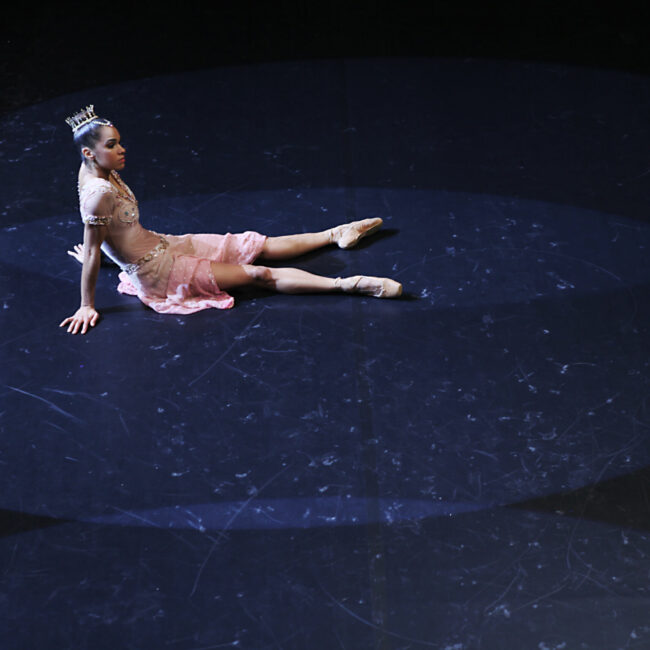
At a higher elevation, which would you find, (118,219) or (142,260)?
(118,219)

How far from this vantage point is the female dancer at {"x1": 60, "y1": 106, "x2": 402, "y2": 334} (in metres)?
3.59

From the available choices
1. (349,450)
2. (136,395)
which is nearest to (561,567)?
(349,450)

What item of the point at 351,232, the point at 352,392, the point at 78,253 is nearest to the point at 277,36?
the point at 351,232

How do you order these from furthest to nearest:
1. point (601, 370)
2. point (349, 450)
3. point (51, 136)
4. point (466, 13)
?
point (466, 13) < point (51, 136) < point (601, 370) < point (349, 450)

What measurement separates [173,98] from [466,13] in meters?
1.83

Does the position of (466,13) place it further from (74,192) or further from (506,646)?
(506,646)

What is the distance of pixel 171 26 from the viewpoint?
5.83m

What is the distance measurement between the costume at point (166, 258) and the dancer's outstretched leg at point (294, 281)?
5 cm

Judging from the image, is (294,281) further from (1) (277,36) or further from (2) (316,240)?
(1) (277,36)

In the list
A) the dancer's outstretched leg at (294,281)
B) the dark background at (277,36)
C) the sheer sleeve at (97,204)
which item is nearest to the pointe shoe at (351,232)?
the dancer's outstretched leg at (294,281)

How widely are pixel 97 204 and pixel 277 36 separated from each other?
248cm

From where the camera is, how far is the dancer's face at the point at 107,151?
140 inches

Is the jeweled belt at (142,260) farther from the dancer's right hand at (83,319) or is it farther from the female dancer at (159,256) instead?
the dancer's right hand at (83,319)

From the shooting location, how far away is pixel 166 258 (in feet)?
12.6
